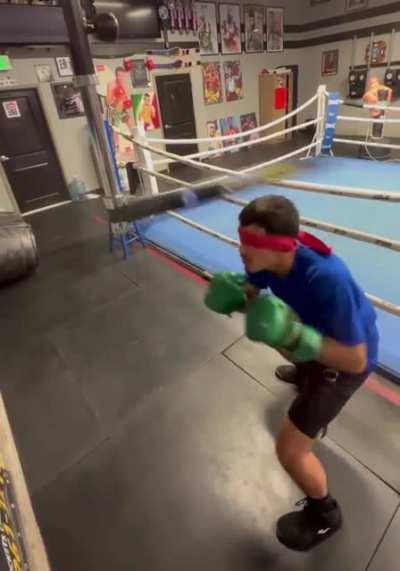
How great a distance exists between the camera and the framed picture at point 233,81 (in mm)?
7602

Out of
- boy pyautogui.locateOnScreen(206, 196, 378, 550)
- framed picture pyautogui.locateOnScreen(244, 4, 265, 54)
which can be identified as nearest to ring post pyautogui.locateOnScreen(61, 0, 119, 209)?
boy pyautogui.locateOnScreen(206, 196, 378, 550)

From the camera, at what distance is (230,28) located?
24.2 feet

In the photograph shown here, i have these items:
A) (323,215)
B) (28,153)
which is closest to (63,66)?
(28,153)

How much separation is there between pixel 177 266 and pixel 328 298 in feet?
7.30

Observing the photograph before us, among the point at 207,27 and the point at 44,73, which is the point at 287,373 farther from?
the point at 207,27

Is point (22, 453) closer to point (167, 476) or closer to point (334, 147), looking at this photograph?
point (167, 476)

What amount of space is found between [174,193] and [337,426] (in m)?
2.11

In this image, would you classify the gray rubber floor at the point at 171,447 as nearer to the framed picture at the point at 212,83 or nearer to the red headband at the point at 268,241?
the red headband at the point at 268,241

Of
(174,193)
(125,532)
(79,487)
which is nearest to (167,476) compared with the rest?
(125,532)

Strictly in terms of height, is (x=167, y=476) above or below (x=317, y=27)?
below

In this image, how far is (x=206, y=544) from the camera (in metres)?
1.17

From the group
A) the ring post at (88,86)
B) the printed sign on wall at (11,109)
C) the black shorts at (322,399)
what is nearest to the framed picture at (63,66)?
the printed sign on wall at (11,109)

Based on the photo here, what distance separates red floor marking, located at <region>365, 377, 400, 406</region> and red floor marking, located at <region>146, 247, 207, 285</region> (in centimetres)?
144

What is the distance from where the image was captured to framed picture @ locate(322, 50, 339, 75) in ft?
27.0
